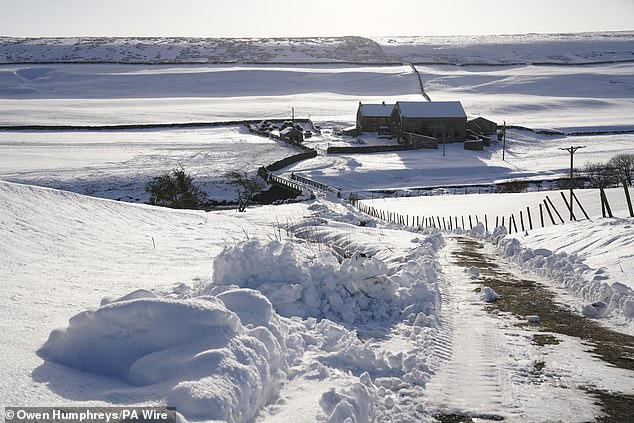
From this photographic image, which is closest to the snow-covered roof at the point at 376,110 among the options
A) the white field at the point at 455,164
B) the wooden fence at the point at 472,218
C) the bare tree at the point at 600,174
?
the white field at the point at 455,164

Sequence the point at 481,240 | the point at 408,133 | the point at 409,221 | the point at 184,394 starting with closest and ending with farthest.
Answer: the point at 184,394, the point at 481,240, the point at 409,221, the point at 408,133

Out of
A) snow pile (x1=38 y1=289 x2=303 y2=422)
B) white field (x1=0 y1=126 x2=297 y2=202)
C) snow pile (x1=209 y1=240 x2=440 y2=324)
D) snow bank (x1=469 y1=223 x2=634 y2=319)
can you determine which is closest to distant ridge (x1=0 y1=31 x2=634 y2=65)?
white field (x1=0 y1=126 x2=297 y2=202)

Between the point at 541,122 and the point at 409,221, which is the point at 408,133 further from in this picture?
the point at 409,221

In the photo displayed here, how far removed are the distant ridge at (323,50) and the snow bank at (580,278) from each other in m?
138

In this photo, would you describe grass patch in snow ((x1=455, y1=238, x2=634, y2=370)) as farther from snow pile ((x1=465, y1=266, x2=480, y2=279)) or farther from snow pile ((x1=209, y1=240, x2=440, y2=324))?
snow pile ((x1=209, y1=240, x2=440, y2=324))

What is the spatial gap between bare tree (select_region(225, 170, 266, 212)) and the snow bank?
101ft

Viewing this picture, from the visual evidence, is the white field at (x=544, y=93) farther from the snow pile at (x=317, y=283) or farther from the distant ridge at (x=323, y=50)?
the snow pile at (x=317, y=283)

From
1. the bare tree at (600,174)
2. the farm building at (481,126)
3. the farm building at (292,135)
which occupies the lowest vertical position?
the bare tree at (600,174)

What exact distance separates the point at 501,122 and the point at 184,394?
3390 inches

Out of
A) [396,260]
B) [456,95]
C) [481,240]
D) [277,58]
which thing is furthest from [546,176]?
[277,58]

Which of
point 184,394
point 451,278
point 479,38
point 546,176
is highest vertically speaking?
point 479,38

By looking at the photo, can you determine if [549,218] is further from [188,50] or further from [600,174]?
[188,50]

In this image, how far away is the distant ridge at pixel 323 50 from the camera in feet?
502

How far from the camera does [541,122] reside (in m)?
88.4
